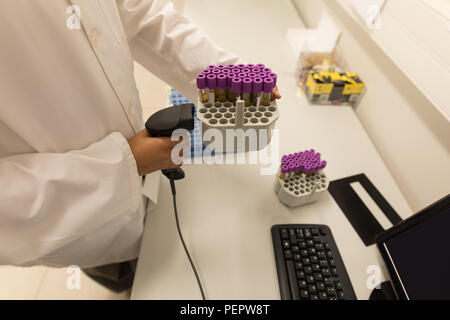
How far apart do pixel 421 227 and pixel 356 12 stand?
2.23ft

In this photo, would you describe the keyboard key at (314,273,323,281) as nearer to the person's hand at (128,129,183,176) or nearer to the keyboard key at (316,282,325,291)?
the keyboard key at (316,282,325,291)

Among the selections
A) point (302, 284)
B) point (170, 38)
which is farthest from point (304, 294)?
point (170, 38)

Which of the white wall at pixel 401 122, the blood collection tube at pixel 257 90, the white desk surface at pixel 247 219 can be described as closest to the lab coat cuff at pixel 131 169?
the white desk surface at pixel 247 219

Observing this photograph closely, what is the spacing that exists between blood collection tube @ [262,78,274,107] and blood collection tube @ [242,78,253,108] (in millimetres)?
26

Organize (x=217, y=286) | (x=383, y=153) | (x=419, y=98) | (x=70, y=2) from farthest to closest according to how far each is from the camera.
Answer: (x=383, y=153), (x=419, y=98), (x=217, y=286), (x=70, y=2)

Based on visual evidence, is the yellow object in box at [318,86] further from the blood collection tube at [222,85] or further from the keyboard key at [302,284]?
the keyboard key at [302,284]

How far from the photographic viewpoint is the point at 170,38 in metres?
0.58

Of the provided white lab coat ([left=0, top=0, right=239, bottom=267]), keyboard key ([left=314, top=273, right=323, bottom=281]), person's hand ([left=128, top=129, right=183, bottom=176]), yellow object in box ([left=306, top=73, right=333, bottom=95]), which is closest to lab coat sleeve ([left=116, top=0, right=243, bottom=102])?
white lab coat ([left=0, top=0, right=239, bottom=267])

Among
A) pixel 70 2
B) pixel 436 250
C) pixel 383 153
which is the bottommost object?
pixel 383 153

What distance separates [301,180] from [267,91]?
0.27 metres

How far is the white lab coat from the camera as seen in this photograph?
13.4 inches
